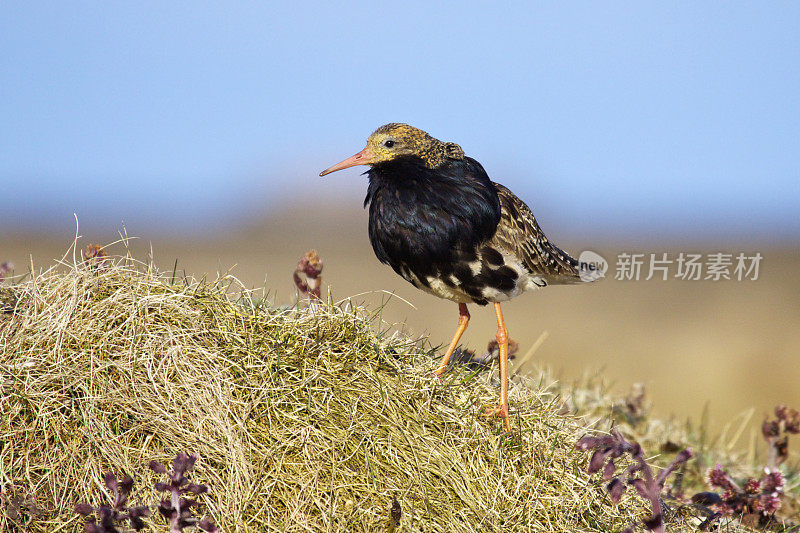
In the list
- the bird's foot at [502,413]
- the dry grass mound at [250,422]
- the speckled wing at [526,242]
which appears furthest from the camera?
the speckled wing at [526,242]

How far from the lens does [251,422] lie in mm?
3734

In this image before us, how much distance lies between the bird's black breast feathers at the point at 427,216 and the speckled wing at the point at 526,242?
0.43ft

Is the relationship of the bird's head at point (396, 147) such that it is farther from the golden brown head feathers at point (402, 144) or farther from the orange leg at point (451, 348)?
the orange leg at point (451, 348)

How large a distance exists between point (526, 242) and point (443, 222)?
2.70ft

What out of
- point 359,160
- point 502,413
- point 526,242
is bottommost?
point 502,413

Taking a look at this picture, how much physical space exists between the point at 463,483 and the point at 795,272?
22399mm

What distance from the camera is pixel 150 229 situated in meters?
39.7

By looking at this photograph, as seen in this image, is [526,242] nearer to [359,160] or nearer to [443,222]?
[443,222]

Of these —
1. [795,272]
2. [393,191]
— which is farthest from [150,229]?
[393,191]

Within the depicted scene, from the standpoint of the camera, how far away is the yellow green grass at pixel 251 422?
3584 millimetres

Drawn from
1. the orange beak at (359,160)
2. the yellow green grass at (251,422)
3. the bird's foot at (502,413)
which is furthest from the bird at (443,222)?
the yellow green grass at (251,422)

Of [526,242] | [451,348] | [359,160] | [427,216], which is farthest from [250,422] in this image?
[526,242]

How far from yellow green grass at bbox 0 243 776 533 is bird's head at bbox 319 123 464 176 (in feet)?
4.18

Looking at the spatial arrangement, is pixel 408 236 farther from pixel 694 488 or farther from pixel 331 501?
pixel 694 488
